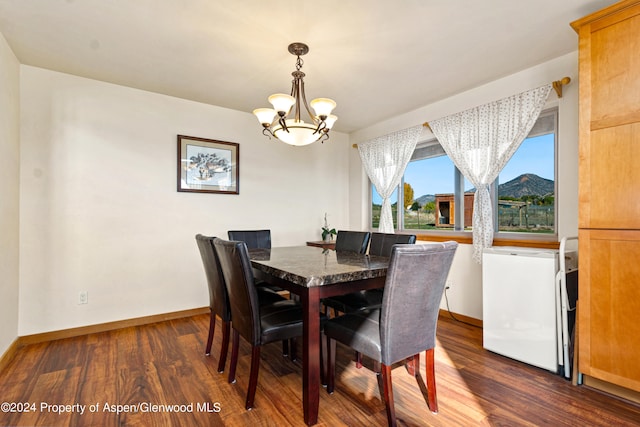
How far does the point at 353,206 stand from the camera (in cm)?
480

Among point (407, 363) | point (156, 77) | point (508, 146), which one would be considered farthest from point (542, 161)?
point (156, 77)

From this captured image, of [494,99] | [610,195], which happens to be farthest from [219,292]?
[494,99]

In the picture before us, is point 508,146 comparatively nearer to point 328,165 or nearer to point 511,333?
point 511,333

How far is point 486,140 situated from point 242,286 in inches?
103

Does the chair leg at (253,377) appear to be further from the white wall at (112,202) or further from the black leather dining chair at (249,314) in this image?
the white wall at (112,202)

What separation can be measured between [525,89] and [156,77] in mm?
3350

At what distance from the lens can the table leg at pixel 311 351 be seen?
1.58 m

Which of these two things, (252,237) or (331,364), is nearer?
(331,364)

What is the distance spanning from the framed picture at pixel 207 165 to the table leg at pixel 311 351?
2493 mm

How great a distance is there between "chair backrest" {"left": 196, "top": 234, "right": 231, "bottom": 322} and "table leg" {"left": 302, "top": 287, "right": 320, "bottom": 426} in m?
0.77

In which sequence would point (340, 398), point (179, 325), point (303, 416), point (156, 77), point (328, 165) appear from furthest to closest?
point (328, 165)
point (179, 325)
point (156, 77)
point (340, 398)
point (303, 416)

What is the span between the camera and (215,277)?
2201 mm

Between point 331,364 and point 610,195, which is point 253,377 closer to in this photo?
point 331,364

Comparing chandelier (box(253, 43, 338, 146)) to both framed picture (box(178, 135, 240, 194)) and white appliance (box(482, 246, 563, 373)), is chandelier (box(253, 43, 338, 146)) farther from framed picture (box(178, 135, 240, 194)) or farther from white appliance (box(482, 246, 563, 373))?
white appliance (box(482, 246, 563, 373))
